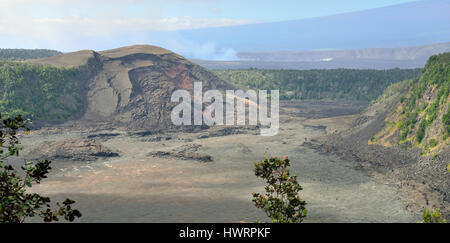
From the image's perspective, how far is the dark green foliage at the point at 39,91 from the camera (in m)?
57.5

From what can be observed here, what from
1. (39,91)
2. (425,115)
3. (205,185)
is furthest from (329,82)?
(205,185)

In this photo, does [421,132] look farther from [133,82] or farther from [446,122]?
[133,82]

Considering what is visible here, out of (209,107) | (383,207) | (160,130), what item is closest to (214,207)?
(383,207)

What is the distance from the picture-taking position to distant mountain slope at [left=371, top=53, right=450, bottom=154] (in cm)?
3821

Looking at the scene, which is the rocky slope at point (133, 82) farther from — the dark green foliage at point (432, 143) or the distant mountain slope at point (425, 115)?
the dark green foliage at point (432, 143)

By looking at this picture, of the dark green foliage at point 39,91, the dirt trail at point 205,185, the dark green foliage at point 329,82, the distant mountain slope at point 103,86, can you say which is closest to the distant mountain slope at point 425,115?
the dirt trail at point 205,185

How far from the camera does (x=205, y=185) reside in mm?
32812

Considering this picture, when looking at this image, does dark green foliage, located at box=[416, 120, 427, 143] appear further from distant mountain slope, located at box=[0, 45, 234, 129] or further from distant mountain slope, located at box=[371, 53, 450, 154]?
distant mountain slope, located at box=[0, 45, 234, 129]

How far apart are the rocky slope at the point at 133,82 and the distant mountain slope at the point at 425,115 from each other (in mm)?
26061

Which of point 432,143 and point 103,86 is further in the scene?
point 103,86

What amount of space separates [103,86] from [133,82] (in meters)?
4.04

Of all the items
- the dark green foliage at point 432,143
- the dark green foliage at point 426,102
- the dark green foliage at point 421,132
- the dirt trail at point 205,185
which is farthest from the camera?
the dark green foliage at point 426,102

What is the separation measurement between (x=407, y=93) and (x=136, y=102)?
3281cm
